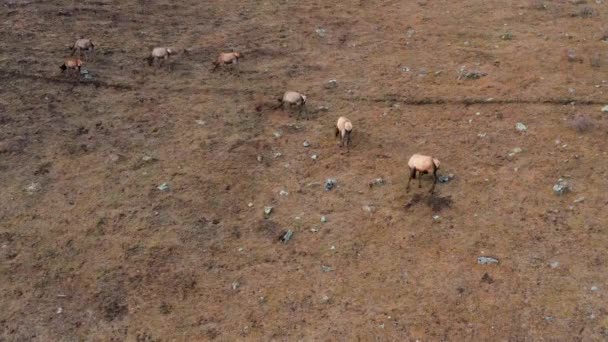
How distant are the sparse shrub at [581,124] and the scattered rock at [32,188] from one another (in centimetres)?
1145

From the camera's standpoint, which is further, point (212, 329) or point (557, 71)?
point (557, 71)

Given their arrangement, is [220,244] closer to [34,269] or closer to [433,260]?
[34,269]

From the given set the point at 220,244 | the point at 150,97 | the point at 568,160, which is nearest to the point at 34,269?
the point at 220,244

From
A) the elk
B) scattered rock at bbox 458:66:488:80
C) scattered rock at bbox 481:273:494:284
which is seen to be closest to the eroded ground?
scattered rock at bbox 481:273:494:284

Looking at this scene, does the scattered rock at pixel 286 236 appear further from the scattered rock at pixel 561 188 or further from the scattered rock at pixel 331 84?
the scattered rock at pixel 331 84

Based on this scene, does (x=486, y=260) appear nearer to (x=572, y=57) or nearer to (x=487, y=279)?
(x=487, y=279)

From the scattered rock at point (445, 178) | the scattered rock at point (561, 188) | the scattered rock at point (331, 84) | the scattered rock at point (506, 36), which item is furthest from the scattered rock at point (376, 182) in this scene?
the scattered rock at point (506, 36)

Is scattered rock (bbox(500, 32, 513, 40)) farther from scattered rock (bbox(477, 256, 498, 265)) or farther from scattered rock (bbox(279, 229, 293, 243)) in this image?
scattered rock (bbox(279, 229, 293, 243))

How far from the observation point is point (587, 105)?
13.2 m

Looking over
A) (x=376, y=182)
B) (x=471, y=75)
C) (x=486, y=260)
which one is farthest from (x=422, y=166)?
(x=471, y=75)

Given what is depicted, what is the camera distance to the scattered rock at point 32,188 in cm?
1104

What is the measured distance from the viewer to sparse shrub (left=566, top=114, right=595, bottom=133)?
12.3 metres

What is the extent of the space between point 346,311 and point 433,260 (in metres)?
1.87

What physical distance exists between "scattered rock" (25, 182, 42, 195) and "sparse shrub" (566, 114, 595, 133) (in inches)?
451
